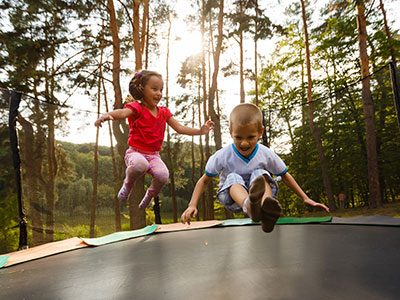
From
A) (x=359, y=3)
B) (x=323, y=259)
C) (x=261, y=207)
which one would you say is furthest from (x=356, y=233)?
(x=359, y=3)

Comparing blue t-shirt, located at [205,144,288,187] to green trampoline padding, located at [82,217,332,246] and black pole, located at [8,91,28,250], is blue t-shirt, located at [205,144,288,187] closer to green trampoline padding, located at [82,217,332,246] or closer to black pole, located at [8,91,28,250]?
green trampoline padding, located at [82,217,332,246]

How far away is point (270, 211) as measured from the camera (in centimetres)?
91

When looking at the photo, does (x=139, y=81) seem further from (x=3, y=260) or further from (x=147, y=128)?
(x=3, y=260)

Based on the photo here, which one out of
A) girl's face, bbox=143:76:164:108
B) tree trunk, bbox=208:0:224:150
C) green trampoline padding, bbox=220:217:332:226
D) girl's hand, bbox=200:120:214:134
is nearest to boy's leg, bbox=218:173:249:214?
girl's hand, bbox=200:120:214:134

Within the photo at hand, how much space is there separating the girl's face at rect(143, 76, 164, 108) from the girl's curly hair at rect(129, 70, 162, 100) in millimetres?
20

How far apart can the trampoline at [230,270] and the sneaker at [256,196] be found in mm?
223

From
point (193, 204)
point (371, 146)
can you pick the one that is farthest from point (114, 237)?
point (371, 146)

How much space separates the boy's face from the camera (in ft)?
3.67

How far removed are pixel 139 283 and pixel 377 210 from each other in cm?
405

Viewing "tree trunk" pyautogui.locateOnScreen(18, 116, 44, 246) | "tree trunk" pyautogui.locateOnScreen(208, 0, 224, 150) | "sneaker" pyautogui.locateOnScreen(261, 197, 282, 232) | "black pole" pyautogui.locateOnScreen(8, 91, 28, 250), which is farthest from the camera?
"tree trunk" pyautogui.locateOnScreen(208, 0, 224, 150)

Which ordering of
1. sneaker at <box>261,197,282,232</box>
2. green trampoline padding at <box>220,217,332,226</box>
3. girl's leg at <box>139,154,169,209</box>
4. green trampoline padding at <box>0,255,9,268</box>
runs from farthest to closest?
green trampoline padding at <box>220,217,332,226</box>
girl's leg at <box>139,154,169,209</box>
green trampoline padding at <box>0,255,9,268</box>
sneaker at <box>261,197,282,232</box>

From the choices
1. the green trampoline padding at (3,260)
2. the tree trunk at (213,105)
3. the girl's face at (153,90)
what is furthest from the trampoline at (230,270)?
the tree trunk at (213,105)

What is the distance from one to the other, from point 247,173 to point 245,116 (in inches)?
11.1

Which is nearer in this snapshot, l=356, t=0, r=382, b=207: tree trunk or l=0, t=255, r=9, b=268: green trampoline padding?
l=0, t=255, r=9, b=268: green trampoline padding
